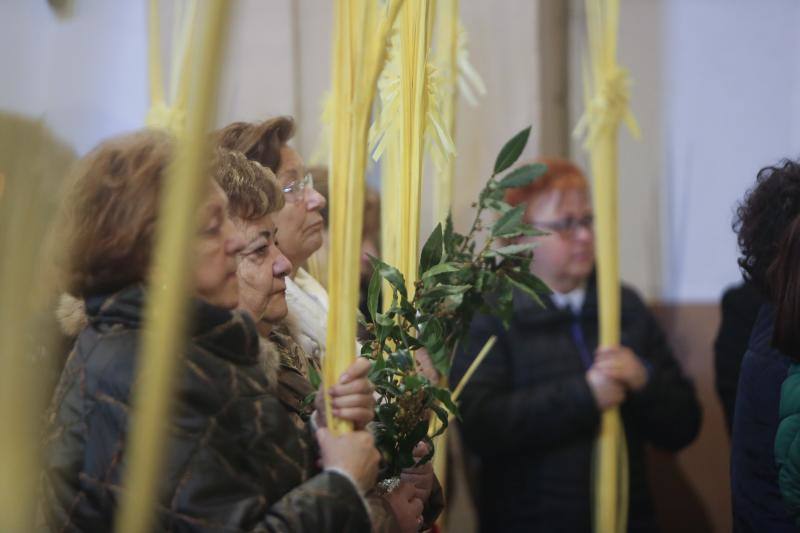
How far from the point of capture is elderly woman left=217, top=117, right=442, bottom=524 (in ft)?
3.45

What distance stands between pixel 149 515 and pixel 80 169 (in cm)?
29

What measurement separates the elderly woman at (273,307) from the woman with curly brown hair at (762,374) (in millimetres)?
458

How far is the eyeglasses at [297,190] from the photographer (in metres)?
1.07

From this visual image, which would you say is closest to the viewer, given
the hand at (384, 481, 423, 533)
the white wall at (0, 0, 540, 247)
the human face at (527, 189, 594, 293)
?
the hand at (384, 481, 423, 533)

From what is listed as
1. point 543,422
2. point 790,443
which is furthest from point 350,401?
point 543,422

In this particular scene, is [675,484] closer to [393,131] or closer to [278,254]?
[393,131]

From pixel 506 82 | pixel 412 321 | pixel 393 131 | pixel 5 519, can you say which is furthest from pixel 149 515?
pixel 506 82

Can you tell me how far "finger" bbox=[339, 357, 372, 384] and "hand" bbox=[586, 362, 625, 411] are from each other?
0.97 m

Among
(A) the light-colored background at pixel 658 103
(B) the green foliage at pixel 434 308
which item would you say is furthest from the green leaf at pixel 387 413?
(A) the light-colored background at pixel 658 103

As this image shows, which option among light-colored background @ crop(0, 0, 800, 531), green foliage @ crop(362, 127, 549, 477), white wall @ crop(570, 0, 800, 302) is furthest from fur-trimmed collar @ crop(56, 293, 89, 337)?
white wall @ crop(570, 0, 800, 302)

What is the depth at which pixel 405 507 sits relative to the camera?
1034 mm

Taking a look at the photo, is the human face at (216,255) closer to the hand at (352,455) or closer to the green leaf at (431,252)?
the hand at (352,455)

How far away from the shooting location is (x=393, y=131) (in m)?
1.20

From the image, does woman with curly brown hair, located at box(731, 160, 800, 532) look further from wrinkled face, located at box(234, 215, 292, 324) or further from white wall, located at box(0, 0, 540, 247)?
white wall, located at box(0, 0, 540, 247)
